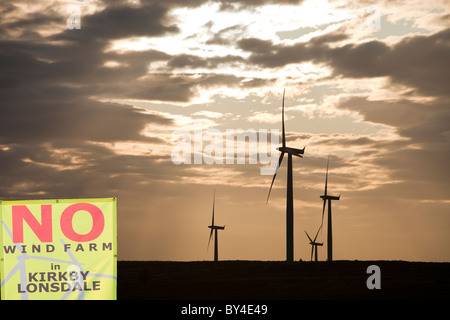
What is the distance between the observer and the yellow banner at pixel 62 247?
33.3 feet

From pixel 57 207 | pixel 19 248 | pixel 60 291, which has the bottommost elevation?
pixel 60 291

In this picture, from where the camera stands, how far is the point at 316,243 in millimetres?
121312

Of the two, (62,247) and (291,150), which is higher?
(291,150)

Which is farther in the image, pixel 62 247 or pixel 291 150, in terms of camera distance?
pixel 291 150

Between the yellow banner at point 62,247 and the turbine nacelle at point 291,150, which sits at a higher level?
the turbine nacelle at point 291,150

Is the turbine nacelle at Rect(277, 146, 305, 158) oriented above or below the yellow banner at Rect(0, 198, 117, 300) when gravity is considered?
above

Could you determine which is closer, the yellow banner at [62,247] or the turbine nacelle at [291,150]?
the yellow banner at [62,247]

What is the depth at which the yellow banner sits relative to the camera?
10.2 meters

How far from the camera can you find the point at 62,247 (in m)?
10.2

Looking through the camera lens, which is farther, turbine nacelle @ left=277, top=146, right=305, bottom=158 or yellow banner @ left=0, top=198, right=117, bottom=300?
turbine nacelle @ left=277, top=146, right=305, bottom=158

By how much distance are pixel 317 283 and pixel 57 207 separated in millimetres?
45007

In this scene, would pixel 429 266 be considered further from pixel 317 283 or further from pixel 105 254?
pixel 105 254

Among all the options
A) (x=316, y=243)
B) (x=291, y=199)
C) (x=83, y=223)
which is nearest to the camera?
(x=83, y=223)
